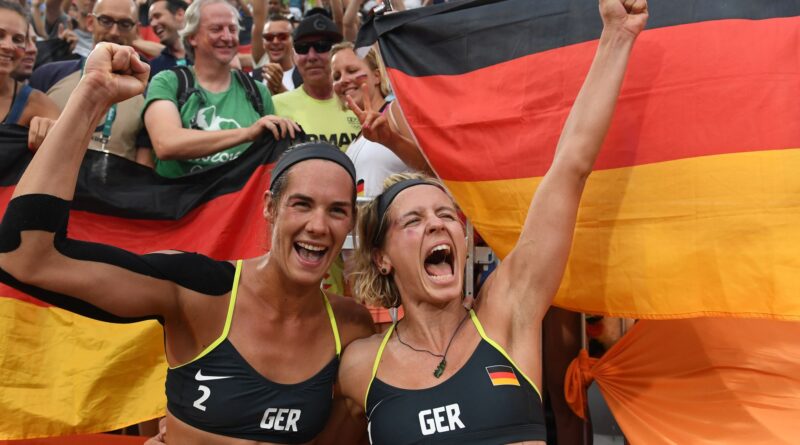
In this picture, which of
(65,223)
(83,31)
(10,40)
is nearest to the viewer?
(65,223)

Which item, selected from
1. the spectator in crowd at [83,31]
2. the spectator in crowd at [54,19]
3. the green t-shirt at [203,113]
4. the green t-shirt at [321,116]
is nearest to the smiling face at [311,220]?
the green t-shirt at [203,113]

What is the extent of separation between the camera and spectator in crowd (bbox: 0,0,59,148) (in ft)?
15.4

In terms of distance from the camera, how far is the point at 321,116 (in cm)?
559

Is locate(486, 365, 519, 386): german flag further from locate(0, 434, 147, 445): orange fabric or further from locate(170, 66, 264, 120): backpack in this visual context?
locate(170, 66, 264, 120): backpack

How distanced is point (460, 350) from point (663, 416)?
98cm

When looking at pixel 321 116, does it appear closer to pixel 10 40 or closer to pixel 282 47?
pixel 282 47

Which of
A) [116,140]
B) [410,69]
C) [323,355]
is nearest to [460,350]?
[323,355]

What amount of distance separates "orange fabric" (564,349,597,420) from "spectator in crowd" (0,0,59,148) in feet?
9.83

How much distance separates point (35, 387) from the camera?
13.6 feet

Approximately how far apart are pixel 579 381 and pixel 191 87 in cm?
263

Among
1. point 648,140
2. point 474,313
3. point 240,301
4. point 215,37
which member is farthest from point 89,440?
point 648,140

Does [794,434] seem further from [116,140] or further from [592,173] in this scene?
[116,140]

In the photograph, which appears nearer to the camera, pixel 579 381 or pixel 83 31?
pixel 579 381

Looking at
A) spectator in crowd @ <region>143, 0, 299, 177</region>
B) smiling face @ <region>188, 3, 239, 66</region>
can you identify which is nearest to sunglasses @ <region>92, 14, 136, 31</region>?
spectator in crowd @ <region>143, 0, 299, 177</region>
